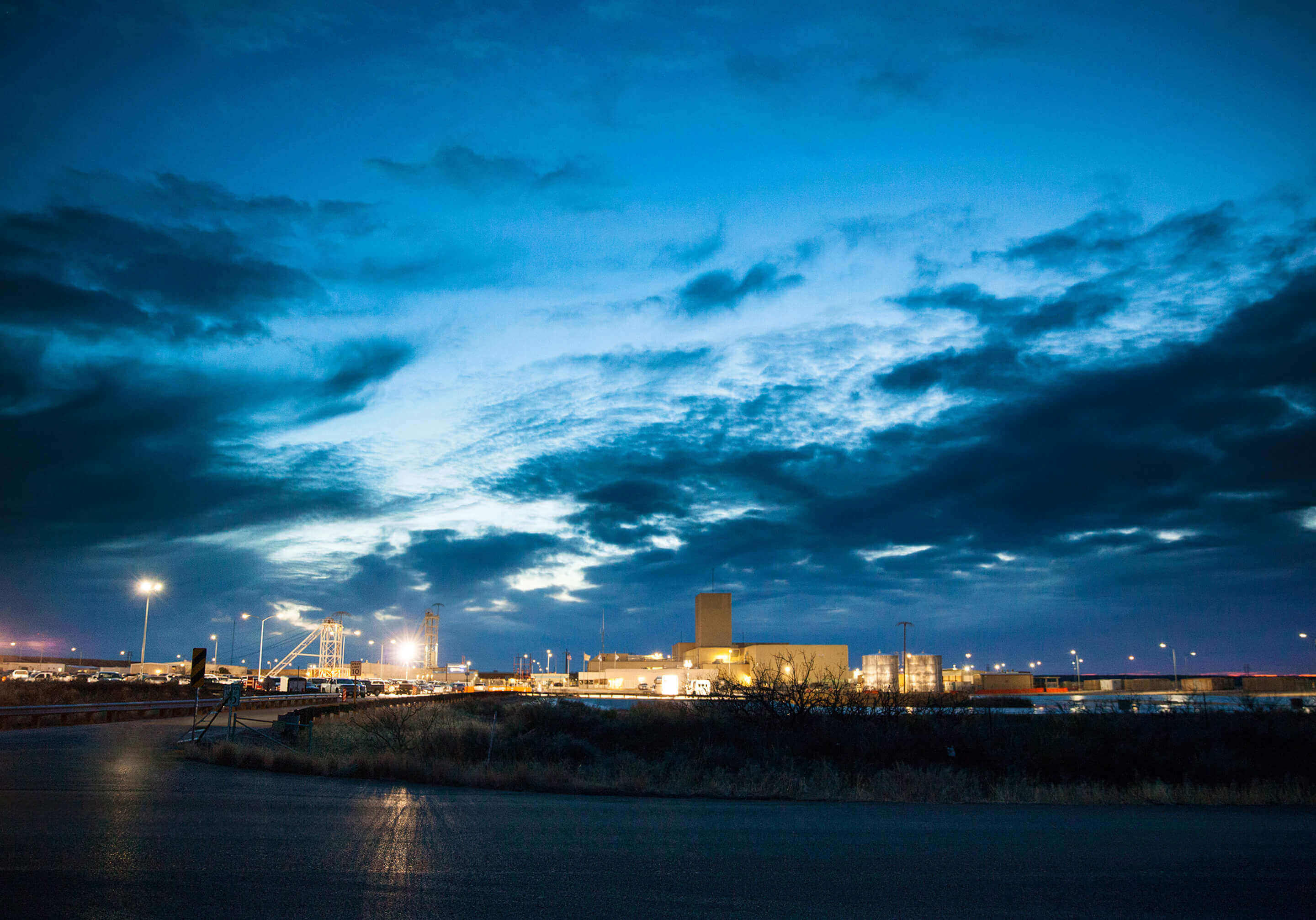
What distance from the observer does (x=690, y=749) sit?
2764cm

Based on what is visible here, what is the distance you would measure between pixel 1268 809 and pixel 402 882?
50.5ft

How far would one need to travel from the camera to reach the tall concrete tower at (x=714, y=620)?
397 feet

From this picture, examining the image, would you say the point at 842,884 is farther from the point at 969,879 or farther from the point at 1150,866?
the point at 1150,866

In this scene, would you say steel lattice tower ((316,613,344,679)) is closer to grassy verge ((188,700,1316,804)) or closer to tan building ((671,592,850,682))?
tan building ((671,592,850,682))

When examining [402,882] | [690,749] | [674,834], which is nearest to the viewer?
[402,882]

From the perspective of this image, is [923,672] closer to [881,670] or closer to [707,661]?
[881,670]

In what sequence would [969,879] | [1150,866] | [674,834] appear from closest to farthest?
[969,879] < [1150,866] < [674,834]

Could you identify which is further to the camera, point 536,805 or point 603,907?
point 536,805

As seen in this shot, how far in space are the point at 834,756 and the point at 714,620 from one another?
3775 inches

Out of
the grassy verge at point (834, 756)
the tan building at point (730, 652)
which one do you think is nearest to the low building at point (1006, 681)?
the tan building at point (730, 652)

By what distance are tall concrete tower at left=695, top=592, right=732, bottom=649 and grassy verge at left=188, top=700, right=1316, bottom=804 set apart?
264ft

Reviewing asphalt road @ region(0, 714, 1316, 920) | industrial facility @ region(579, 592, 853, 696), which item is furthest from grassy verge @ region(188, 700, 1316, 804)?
industrial facility @ region(579, 592, 853, 696)

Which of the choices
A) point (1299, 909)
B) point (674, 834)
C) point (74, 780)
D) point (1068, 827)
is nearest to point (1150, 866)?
Result: point (1299, 909)

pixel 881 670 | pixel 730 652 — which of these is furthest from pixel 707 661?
pixel 881 670
